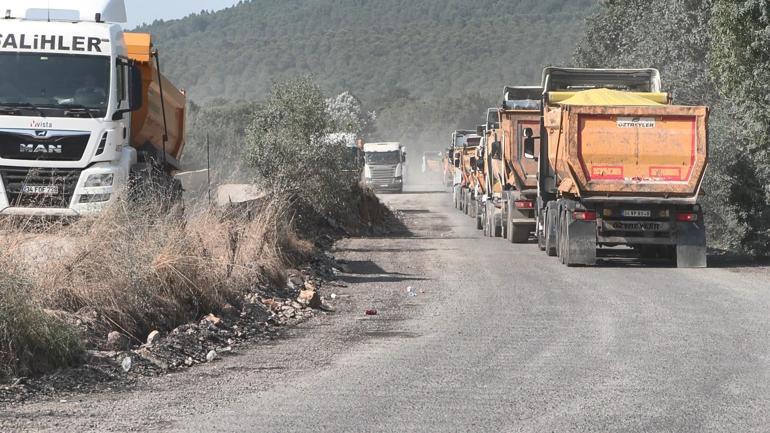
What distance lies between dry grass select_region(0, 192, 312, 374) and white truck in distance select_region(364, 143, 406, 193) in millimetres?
42920

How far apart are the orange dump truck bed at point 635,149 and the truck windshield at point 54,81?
7.91 m

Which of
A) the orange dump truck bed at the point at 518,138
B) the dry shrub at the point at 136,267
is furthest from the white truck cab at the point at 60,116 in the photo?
the orange dump truck bed at the point at 518,138

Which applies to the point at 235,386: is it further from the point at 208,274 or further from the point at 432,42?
the point at 432,42

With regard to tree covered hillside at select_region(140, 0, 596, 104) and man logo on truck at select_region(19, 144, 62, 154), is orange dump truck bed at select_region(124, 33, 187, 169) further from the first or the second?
tree covered hillside at select_region(140, 0, 596, 104)

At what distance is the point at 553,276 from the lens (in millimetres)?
18750

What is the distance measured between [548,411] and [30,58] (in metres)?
11.7

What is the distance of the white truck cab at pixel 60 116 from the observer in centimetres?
1714

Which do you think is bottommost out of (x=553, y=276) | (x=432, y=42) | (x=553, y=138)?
(x=553, y=276)

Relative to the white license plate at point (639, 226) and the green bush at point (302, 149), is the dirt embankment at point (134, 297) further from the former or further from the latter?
the green bush at point (302, 149)

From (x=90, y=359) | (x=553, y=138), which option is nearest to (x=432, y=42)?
(x=553, y=138)

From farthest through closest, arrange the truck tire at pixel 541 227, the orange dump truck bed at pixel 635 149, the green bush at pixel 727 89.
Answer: the truck tire at pixel 541 227, the green bush at pixel 727 89, the orange dump truck bed at pixel 635 149

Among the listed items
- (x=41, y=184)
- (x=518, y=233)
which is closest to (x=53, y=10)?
(x=41, y=184)

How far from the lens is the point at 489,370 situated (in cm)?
1003

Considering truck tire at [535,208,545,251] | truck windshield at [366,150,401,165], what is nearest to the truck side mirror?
truck tire at [535,208,545,251]
